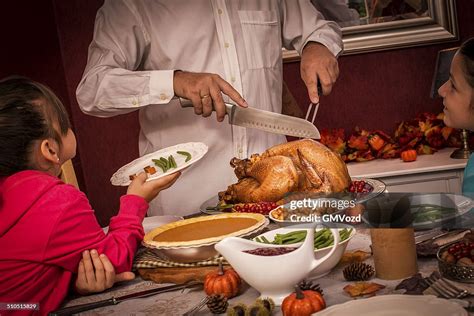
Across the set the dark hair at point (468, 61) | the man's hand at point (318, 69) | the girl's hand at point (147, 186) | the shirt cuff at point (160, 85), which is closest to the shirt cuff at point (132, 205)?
the girl's hand at point (147, 186)

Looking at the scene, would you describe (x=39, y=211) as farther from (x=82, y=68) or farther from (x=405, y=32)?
(x=405, y=32)

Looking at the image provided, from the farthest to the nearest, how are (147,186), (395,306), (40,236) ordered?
(147,186)
(40,236)
(395,306)

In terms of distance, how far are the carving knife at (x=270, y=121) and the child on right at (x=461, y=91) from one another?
0.14 m

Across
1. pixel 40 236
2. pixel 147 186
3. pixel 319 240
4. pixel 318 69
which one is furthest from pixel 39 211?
pixel 318 69

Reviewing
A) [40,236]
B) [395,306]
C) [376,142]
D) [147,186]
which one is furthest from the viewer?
[376,142]

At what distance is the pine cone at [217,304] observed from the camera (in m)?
0.48

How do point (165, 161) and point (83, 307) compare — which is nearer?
point (83, 307)

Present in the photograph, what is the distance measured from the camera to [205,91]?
68cm

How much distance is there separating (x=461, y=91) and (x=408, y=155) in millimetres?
136

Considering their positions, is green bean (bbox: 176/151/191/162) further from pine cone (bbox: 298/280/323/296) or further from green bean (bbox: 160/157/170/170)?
pine cone (bbox: 298/280/323/296)

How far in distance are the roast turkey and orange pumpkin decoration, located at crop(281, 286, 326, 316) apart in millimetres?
198

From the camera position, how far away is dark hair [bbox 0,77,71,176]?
560 mm

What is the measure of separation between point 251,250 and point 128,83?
263 mm
